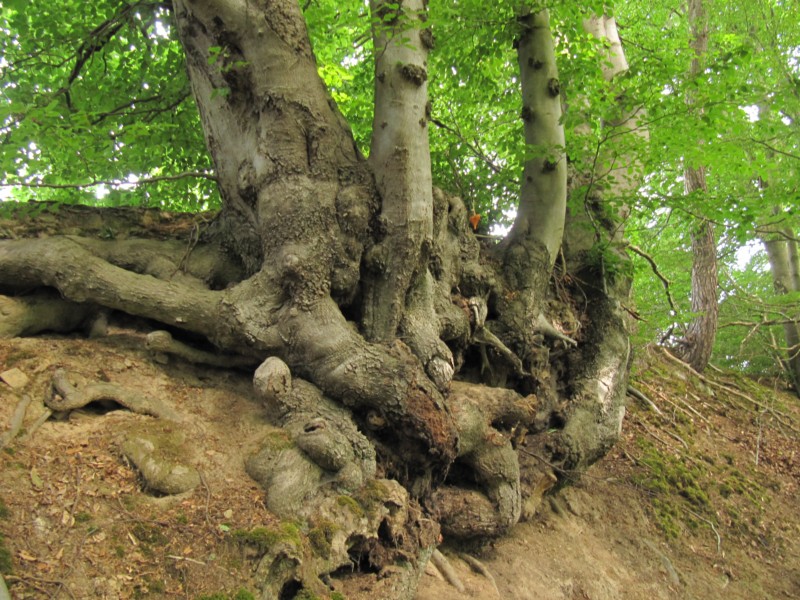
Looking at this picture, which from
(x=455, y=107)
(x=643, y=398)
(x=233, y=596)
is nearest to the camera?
(x=233, y=596)

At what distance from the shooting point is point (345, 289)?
4250 millimetres

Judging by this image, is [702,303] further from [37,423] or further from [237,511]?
[37,423]

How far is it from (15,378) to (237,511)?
1679 mm

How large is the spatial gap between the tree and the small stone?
0.68 meters

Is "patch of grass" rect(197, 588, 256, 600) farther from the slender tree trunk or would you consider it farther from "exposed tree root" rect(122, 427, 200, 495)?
the slender tree trunk

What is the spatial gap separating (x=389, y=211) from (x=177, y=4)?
103 inches

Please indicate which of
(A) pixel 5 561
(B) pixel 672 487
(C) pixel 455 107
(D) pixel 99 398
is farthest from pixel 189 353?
(C) pixel 455 107

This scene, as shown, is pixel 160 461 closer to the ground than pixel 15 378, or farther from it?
closer to the ground

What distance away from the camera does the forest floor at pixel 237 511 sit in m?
2.52

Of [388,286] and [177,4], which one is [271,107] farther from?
[388,286]

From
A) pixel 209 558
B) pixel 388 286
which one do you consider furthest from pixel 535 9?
pixel 209 558

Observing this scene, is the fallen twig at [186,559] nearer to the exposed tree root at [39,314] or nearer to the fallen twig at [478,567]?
the exposed tree root at [39,314]

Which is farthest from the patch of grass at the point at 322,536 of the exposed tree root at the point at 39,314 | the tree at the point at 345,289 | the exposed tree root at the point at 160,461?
the exposed tree root at the point at 39,314

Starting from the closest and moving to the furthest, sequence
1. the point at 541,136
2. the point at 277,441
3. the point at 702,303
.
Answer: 1. the point at 277,441
2. the point at 541,136
3. the point at 702,303
